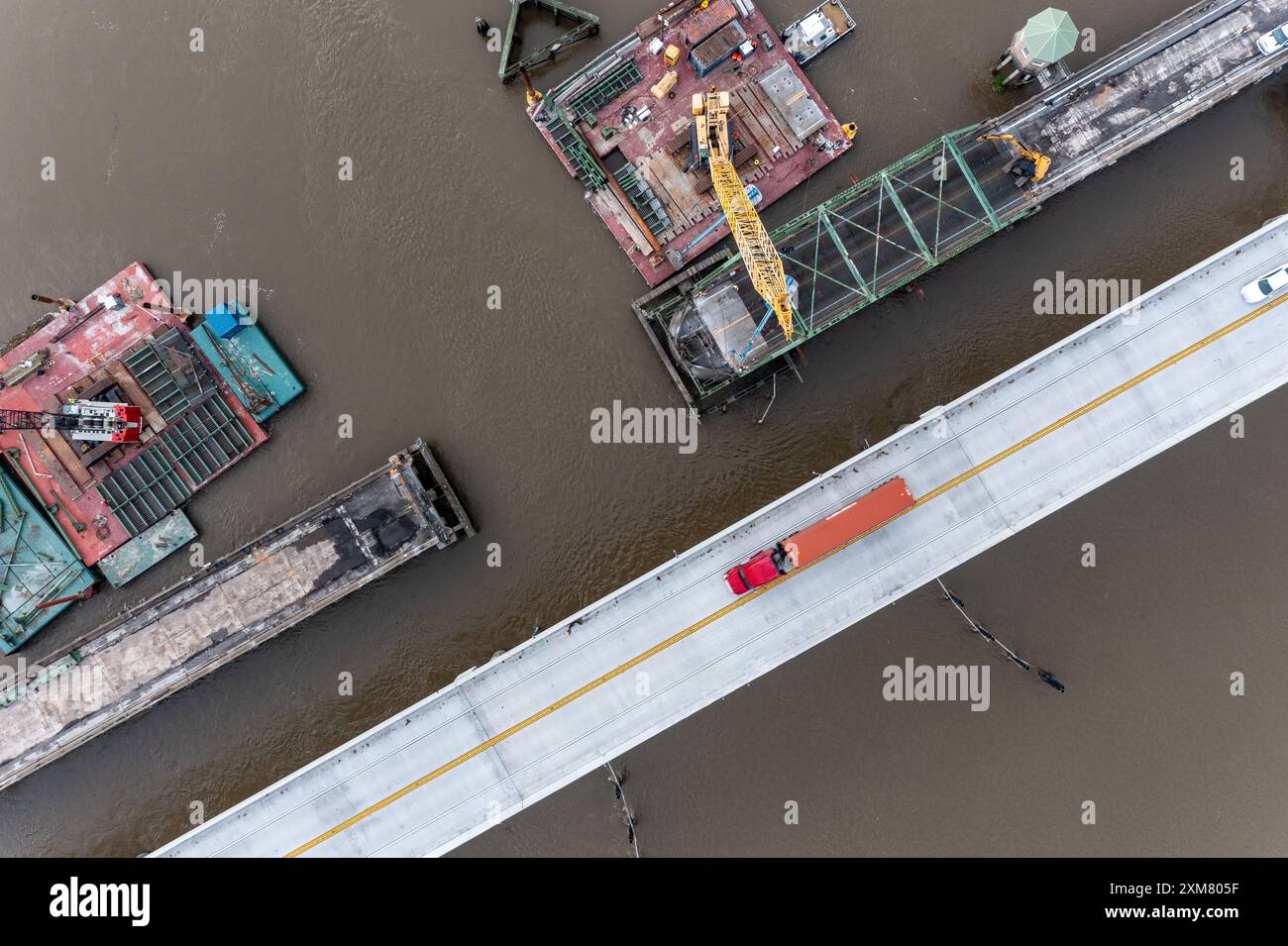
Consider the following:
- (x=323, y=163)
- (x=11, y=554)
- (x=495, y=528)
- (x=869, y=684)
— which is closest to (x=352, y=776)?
(x=495, y=528)

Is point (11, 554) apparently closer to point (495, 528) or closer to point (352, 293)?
point (352, 293)

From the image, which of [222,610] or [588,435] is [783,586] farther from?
[222,610]

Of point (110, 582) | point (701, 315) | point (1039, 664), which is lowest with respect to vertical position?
point (1039, 664)

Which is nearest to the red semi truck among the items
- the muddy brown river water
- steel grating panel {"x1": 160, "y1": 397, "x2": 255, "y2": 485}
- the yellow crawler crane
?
the muddy brown river water

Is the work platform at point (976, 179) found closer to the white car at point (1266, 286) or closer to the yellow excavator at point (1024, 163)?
the yellow excavator at point (1024, 163)

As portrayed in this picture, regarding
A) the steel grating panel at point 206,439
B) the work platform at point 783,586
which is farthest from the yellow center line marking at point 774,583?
the steel grating panel at point 206,439
